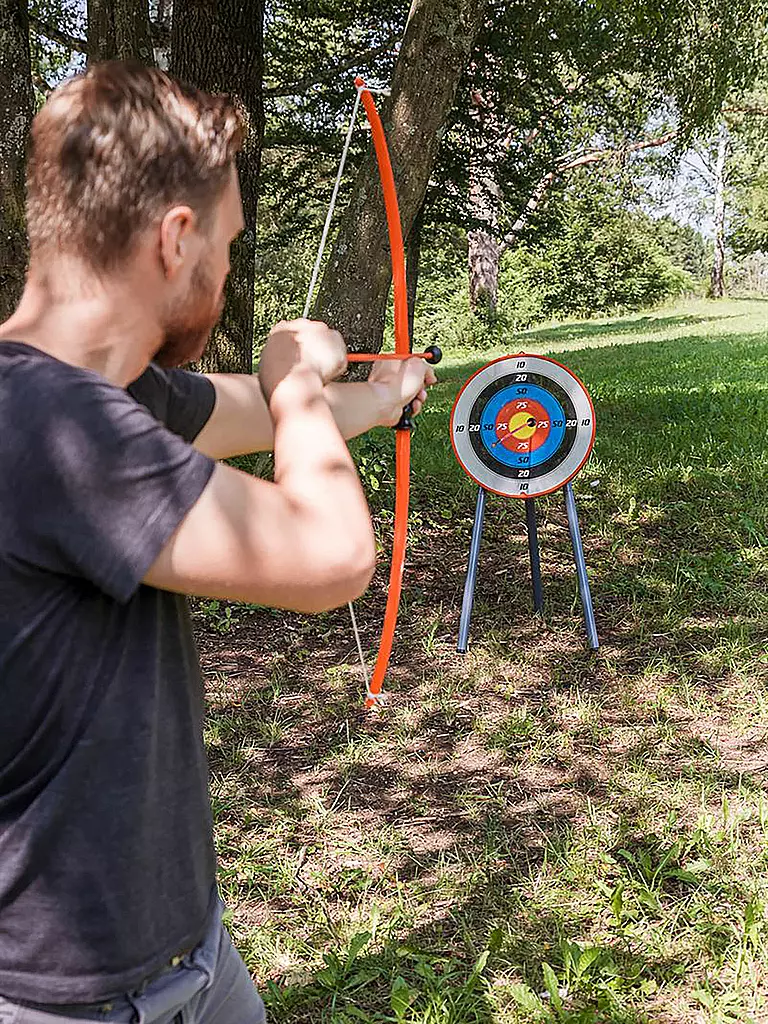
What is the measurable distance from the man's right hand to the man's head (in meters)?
0.14

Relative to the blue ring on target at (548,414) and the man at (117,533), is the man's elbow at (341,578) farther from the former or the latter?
the blue ring on target at (548,414)

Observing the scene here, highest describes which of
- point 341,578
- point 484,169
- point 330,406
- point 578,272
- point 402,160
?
point 578,272

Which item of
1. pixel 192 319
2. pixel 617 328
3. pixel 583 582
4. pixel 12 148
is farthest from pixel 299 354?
pixel 617 328

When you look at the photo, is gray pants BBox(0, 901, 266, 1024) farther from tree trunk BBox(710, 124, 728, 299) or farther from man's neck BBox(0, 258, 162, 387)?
tree trunk BBox(710, 124, 728, 299)

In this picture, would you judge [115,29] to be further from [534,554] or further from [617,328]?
[617,328]

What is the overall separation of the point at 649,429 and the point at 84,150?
6685 mm

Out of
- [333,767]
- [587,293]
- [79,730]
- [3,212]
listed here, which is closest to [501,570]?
[333,767]

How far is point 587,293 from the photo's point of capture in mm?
24797

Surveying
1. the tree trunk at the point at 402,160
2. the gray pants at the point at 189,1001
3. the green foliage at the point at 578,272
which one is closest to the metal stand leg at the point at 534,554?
the tree trunk at the point at 402,160

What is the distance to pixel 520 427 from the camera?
163 inches

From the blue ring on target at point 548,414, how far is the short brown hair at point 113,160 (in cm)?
328

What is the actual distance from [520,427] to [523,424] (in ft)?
0.06

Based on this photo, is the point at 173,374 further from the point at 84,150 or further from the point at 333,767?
the point at 333,767

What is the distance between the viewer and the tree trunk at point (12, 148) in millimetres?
3980
